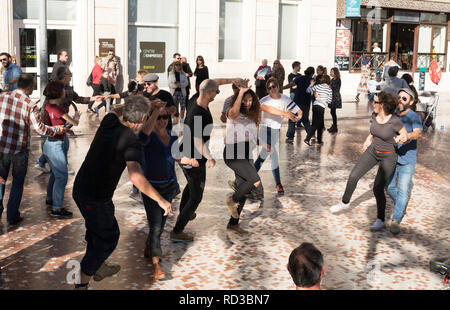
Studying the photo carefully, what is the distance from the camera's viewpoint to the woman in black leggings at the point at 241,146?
24.0 ft

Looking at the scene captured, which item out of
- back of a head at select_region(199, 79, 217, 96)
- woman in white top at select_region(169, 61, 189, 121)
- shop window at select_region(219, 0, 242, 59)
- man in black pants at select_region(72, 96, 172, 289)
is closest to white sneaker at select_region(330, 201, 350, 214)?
back of a head at select_region(199, 79, 217, 96)

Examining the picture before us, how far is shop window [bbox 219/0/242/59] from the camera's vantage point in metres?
25.2

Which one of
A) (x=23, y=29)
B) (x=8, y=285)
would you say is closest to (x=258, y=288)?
(x=8, y=285)

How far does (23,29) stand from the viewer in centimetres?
2167

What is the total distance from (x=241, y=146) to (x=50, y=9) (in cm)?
1681

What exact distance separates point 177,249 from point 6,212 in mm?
2487

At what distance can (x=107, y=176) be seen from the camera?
198 inches

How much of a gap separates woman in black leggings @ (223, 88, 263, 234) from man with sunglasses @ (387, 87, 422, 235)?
1808 mm

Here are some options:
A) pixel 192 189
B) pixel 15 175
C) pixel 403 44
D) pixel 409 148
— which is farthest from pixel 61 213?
pixel 403 44

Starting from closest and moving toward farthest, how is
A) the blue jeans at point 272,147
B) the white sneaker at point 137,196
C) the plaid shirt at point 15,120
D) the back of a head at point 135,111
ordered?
the back of a head at point 135,111 < the plaid shirt at point 15,120 < the white sneaker at point 137,196 < the blue jeans at point 272,147

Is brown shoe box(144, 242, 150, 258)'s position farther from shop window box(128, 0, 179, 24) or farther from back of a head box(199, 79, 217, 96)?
shop window box(128, 0, 179, 24)

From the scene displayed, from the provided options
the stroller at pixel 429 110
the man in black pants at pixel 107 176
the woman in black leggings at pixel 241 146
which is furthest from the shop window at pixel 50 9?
the man in black pants at pixel 107 176

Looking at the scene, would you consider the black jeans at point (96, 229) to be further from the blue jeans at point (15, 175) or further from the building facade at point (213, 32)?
the building facade at point (213, 32)

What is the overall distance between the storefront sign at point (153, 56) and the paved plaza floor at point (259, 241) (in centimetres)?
1330
